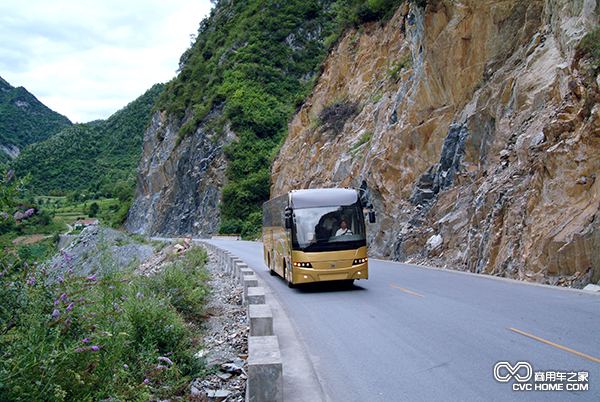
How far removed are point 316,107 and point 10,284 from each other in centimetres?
4129

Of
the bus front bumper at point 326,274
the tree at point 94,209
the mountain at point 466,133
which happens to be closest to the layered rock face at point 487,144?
the mountain at point 466,133

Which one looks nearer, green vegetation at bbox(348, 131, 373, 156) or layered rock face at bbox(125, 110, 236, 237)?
green vegetation at bbox(348, 131, 373, 156)

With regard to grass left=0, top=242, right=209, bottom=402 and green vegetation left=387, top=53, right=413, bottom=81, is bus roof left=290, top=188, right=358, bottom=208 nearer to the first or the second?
grass left=0, top=242, right=209, bottom=402

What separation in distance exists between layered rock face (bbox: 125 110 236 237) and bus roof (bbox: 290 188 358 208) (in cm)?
4602

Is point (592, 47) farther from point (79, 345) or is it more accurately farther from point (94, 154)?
point (94, 154)

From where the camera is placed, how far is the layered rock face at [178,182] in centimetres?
6016

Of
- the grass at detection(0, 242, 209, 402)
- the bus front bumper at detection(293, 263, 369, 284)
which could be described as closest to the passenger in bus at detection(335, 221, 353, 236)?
the bus front bumper at detection(293, 263, 369, 284)

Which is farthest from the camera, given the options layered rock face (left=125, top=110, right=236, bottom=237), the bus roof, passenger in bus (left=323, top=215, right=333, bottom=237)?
layered rock face (left=125, top=110, right=236, bottom=237)

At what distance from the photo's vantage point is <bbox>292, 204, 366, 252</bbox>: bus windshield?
12172 mm

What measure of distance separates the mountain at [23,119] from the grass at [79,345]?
5489 inches

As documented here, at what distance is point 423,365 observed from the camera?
5.60 meters

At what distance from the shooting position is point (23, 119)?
139750 millimetres

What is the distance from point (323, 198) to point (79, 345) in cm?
970

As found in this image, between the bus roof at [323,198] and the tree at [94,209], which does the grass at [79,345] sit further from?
the tree at [94,209]
